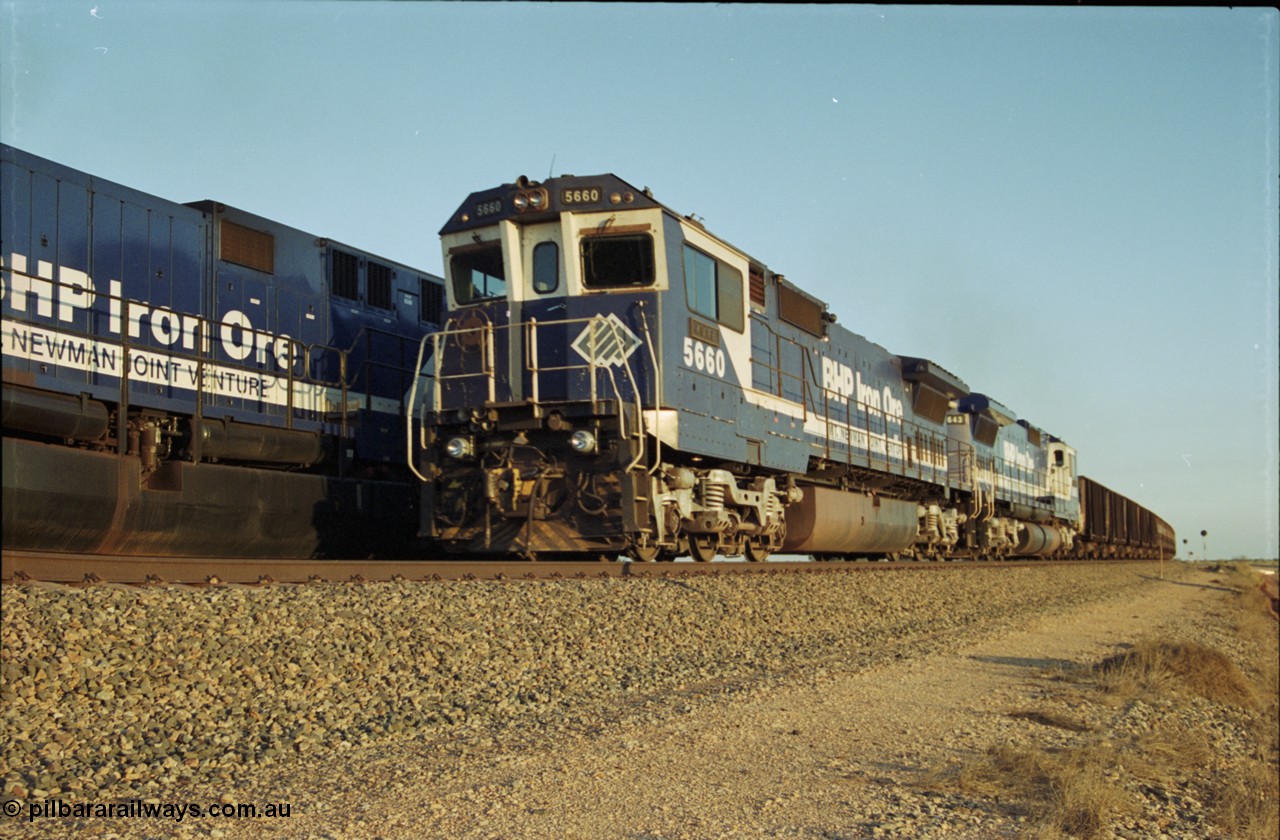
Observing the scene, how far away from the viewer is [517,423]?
34.7 feet

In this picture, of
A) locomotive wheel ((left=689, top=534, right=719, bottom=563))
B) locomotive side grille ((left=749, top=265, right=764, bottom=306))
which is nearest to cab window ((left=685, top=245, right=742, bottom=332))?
locomotive side grille ((left=749, top=265, right=764, bottom=306))

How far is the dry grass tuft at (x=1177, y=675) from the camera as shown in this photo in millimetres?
8562

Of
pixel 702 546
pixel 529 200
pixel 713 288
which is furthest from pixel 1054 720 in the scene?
pixel 529 200

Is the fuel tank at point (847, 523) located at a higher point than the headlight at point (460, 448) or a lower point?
lower

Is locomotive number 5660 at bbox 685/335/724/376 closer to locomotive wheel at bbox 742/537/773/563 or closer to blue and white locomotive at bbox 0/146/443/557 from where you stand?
locomotive wheel at bbox 742/537/773/563

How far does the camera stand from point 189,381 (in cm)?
1072

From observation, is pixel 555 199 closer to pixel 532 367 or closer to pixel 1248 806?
pixel 532 367

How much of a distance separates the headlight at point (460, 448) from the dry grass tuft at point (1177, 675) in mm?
6128

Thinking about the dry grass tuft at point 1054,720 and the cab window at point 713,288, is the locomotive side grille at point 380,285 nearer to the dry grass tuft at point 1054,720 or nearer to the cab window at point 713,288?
the cab window at point 713,288

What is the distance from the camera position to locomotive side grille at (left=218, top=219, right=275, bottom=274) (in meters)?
11.6

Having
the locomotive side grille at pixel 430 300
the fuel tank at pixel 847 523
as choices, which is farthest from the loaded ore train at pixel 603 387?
the locomotive side grille at pixel 430 300

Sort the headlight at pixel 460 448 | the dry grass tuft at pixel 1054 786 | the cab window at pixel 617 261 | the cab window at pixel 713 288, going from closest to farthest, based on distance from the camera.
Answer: the dry grass tuft at pixel 1054 786 → the headlight at pixel 460 448 → the cab window at pixel 617 261 → the cab window at pixel 713 288

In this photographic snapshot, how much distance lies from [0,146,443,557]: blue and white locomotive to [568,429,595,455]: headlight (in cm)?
298

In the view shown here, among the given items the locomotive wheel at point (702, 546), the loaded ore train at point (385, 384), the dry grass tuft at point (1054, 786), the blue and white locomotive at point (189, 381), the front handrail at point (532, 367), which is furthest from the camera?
the locomotive wheel at point (702, 546)
